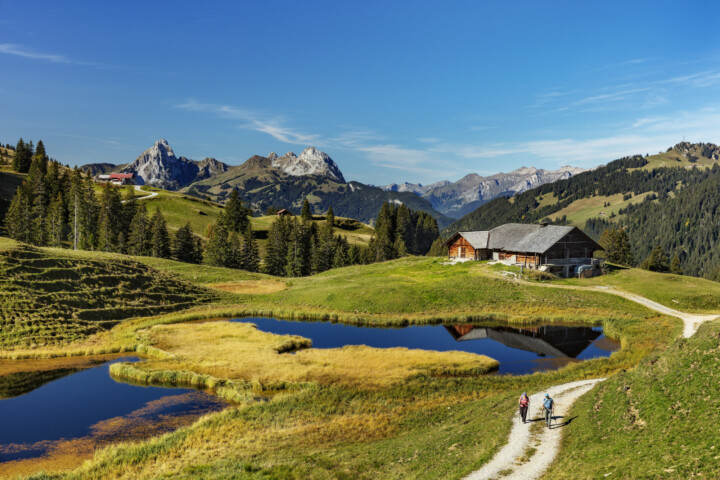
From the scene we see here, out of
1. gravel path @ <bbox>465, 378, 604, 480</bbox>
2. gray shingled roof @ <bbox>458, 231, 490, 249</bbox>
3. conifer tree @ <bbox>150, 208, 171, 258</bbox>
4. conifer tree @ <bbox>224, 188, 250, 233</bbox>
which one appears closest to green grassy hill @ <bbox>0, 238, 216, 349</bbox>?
conifer tree @ <bbox>150, 208, 171, 258</bbox>

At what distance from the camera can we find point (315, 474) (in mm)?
18562

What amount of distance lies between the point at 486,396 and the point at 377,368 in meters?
10.8

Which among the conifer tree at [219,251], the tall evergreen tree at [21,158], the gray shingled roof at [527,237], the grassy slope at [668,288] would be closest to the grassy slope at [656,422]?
the grassy slope at [668,288]

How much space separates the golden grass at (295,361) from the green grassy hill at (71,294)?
9.82 m

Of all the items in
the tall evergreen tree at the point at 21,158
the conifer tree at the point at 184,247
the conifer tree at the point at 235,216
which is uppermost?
the tall evergreen tree at the point at 21,158

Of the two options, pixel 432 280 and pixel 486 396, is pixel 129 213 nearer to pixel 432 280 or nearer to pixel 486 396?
pixel 432 280

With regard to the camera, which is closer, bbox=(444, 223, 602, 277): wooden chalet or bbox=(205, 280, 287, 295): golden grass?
bbox=(205, 280, 287, 295): golden grass

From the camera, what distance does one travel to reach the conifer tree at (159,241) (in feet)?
339

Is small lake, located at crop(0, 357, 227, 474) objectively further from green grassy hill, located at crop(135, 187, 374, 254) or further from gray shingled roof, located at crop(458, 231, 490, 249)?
green grassy hill, located at crop(135, 187, 374, 254)

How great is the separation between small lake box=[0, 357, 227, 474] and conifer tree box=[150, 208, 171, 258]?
7042cm

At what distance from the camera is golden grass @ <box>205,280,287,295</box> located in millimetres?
77625

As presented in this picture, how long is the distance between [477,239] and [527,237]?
12682mm

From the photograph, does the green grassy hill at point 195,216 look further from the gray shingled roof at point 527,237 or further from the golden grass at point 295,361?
the golden grass at point 295,361

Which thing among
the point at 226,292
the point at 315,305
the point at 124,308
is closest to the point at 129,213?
the point at 226,292
